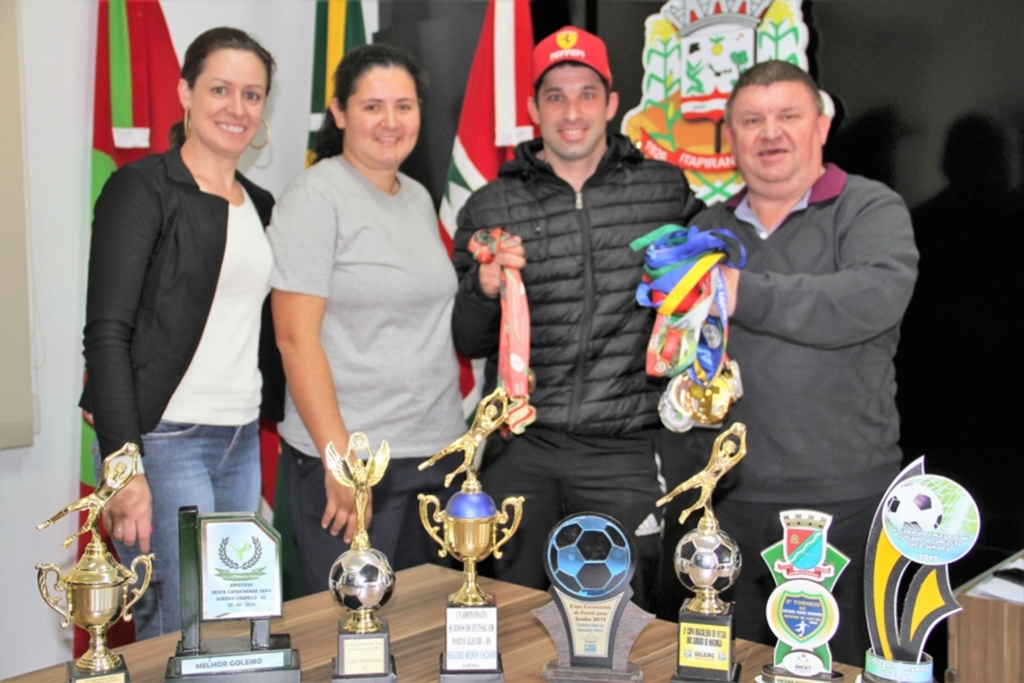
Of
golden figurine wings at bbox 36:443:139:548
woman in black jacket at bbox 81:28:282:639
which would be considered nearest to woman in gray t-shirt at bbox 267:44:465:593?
woman in black jacket at bbox 81:28:282:639

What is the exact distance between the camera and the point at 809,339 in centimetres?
214

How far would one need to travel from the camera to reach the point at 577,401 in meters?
2.41

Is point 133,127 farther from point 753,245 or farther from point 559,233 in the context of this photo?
point 753,245

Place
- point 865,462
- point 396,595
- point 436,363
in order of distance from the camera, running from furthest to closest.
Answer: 1. point 436,363
2. point 865,462
3. point 396,595

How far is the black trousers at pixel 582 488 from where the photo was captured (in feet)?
7.91

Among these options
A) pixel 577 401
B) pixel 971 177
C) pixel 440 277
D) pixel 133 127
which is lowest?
pixel 577 401

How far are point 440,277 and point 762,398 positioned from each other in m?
0.90

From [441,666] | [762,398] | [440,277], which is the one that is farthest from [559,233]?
[441,666]

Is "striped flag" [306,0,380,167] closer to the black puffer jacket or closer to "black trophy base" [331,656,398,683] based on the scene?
the black puffer jacket

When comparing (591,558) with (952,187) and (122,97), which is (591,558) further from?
(122,97)

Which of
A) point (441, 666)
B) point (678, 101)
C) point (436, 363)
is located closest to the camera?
point (441, 666)

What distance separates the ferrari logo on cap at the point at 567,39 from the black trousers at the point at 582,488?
100cm

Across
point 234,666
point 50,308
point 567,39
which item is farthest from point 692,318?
point 50,308

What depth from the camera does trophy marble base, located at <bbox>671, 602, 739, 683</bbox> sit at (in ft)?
4.81
